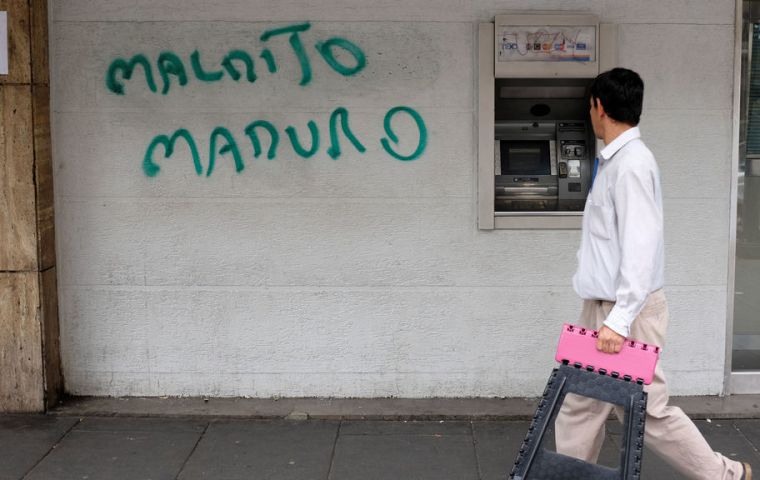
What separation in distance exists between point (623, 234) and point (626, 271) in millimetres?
140

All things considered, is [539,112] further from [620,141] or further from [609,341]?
[609,341]

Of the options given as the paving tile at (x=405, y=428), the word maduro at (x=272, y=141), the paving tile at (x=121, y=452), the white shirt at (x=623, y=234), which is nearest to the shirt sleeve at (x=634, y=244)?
the white shirt at (x=623, y=234)

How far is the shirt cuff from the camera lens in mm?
3211

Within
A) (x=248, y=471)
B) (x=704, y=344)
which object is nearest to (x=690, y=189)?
(x=704, y=344)

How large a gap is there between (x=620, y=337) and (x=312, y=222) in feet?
7.24

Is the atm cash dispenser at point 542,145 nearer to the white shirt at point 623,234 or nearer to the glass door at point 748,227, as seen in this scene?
the glass door at point 748,227

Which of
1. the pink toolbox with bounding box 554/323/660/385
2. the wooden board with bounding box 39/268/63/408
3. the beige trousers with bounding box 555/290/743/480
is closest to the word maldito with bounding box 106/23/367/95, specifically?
the wooden board with bounding box 39/268/63/408

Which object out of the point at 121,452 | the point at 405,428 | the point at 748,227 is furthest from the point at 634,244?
the point at 121,452

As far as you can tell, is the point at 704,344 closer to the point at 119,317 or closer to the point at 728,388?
the point at 728,388

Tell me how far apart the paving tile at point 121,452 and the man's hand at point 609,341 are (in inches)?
83.1

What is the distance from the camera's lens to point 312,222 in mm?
4984

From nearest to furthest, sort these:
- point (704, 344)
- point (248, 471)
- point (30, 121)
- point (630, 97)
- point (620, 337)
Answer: point (620, 337), point (630, 97), point (248, 471), point (30, 121), point (704, 344)

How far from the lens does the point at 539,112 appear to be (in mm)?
4957

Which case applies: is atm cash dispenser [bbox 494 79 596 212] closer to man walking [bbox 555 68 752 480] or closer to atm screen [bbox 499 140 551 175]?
atm screen [bbox 499 140 551 175]
